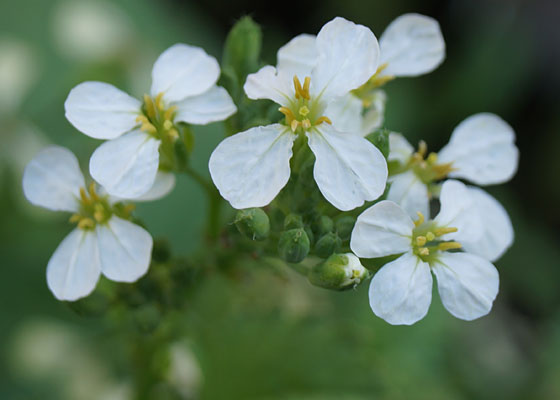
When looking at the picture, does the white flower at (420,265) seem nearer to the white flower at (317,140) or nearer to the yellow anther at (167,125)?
the white flower at (317,140)

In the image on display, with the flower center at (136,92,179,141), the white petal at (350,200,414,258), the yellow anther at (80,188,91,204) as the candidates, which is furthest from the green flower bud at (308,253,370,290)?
the yellow anther at (80,188,91,204)

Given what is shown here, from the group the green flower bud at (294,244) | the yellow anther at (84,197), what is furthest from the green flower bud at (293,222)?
the yellow anther at (84,197)

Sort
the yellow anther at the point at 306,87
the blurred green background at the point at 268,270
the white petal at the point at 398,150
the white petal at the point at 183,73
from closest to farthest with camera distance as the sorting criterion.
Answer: the yellow anther at the point at 306,87 < the white petal at the point at 183,73 < the white petal at the point at 398,150 < the blurred green background at the point at 268,270

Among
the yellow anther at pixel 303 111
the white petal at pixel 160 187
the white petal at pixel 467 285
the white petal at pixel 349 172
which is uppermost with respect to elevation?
the yellow anther at pixel 303 111

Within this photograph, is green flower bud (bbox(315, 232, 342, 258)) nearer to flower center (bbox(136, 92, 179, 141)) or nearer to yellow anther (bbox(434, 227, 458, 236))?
yellow anther (bbox(434, 227, 458, 236))

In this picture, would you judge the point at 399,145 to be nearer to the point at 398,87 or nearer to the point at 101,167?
the point at 101,167
